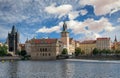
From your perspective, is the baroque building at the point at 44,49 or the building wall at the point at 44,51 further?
the baroque building at the point at 44,49

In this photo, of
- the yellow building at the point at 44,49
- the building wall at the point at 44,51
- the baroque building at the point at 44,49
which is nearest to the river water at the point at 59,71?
the building wall at the point at 44,51

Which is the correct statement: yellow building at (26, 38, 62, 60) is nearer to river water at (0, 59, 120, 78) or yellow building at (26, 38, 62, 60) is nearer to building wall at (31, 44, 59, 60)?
building wall at (31, 44, 59, 60)

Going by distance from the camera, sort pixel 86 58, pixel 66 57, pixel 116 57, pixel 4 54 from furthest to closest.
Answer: pixel 4 54
pixel 66 57
pixel 86 58
pixel 116 57

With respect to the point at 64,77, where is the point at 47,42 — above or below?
above

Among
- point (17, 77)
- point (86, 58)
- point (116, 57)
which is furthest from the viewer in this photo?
point (86, 58)

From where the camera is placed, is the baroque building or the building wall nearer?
the building wall

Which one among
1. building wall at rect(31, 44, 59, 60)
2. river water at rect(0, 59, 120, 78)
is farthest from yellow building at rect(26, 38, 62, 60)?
river water at rect(0, 59, 120, 78)

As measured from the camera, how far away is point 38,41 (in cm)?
18462

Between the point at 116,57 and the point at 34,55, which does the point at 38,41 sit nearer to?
the point at 34,55

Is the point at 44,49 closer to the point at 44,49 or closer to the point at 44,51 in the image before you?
the point at 44,49

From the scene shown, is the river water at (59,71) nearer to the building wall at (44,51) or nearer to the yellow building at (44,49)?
the building wall at (44,51)

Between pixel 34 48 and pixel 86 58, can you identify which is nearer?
pixel 86 58

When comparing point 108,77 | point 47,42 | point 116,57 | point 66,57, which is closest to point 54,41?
point 47,42

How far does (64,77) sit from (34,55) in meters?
132
